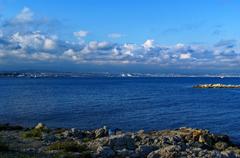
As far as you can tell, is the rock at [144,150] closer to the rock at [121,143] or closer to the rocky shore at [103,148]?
the rocky shore at [103,148]

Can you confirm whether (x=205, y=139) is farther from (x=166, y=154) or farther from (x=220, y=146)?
(x=166, y=154)

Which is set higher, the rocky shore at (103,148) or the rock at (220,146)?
the rocky shore at (103,148)

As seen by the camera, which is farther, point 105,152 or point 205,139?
point 205,139

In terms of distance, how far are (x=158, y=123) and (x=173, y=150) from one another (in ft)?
103

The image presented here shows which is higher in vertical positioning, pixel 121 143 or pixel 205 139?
pixel 121 143

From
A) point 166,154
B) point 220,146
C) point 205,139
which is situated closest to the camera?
point 166,154

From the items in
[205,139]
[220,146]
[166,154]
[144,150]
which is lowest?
[220,146]

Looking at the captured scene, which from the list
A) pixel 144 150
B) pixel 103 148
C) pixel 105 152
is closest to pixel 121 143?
pixel 144 150

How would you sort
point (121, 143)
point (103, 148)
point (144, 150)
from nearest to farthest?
point (103, 148)
point (144, 150)
point (121, 143)

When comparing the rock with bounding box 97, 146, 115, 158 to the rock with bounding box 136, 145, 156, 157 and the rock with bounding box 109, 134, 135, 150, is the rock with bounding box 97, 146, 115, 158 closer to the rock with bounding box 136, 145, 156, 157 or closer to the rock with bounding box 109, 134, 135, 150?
the rock with bounding box 136, 145, 156, 157

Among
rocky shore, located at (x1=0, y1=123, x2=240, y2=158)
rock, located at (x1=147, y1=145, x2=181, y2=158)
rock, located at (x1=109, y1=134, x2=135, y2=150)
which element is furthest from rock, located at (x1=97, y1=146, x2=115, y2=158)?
rock, located at (x1=147, y1=145, x2=181, y2=158)

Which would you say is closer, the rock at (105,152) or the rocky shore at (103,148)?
the rocky shore at (103,148)

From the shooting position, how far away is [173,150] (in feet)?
78.5

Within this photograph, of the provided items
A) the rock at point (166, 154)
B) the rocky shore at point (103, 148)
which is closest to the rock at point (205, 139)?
the rocky shore at point (103, 148)
